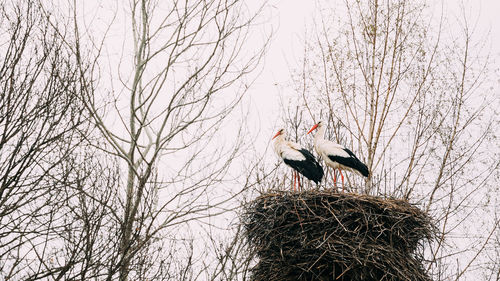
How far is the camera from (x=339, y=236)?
5965 millimetres

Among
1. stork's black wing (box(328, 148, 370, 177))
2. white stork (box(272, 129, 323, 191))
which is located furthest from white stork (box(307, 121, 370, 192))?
white stork (box(272, 129, 323, 191))

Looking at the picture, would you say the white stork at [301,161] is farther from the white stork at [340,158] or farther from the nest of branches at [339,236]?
the nest of branches at [339,236]

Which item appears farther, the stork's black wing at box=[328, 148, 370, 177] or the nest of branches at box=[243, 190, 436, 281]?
the stork's black wing at box=[328, 148, 370, 177]

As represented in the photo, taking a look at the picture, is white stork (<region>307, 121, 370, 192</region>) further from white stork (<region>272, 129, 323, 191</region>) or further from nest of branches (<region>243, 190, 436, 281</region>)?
nest of branches (<region>243, 190, 436, 281</region>)

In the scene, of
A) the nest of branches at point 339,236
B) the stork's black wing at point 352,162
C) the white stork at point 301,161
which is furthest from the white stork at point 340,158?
the nest of branches at point 339,236

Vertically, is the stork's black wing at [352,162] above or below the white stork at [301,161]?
below

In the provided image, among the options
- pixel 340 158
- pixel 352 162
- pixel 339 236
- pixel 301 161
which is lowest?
pixel 339 236

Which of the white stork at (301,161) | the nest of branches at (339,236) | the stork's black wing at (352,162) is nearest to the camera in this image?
the nest of branches at (339,236)

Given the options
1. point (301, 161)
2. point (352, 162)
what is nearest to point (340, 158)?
point (352, 162)

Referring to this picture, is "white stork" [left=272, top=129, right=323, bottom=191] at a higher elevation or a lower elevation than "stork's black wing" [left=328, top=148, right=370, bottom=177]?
higher

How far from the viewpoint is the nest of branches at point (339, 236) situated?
5.97 metres

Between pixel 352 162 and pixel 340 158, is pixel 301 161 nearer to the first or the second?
pixel 340 158

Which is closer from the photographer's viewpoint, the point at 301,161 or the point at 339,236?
the point at 339,236

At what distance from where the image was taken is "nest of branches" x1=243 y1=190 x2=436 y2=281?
19.6 ft
